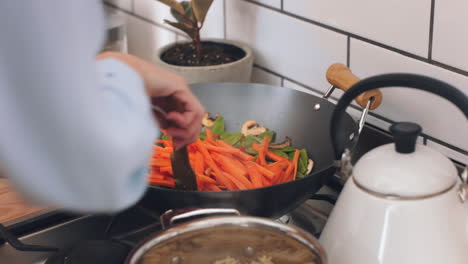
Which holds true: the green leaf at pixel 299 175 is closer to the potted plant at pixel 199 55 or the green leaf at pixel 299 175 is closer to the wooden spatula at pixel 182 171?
the wooden spatula at pixel 182 171

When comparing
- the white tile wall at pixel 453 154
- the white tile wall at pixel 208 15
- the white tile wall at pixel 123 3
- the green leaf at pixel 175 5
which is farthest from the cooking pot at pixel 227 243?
the white tile wall at pixel 123 3

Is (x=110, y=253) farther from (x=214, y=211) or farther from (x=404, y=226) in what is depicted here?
(x=404, y=226)

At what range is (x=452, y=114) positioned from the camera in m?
0.88

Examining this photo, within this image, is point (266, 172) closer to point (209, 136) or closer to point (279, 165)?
point (279, 165)

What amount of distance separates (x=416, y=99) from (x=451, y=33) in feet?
0.36

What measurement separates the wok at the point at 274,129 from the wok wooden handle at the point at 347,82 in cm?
3

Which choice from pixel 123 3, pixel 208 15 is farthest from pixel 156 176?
pixel 123 3

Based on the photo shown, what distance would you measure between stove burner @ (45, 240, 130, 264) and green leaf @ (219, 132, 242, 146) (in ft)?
0.89

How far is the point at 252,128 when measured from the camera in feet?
3.47

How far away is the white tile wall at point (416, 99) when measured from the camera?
2.89 feet

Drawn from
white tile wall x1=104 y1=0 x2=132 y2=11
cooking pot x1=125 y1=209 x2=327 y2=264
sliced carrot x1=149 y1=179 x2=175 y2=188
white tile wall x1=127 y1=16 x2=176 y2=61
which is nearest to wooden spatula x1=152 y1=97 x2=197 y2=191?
sliced carrot x1=149 y1=179 x2=175 y2=188

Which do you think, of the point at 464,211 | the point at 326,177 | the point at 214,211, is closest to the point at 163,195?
the point at 214,211

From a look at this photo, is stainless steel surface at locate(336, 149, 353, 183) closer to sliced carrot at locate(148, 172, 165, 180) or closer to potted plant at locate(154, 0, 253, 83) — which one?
sliced carrot at locate(148, 172, 165, 180)

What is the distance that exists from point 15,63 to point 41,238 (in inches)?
22.8
